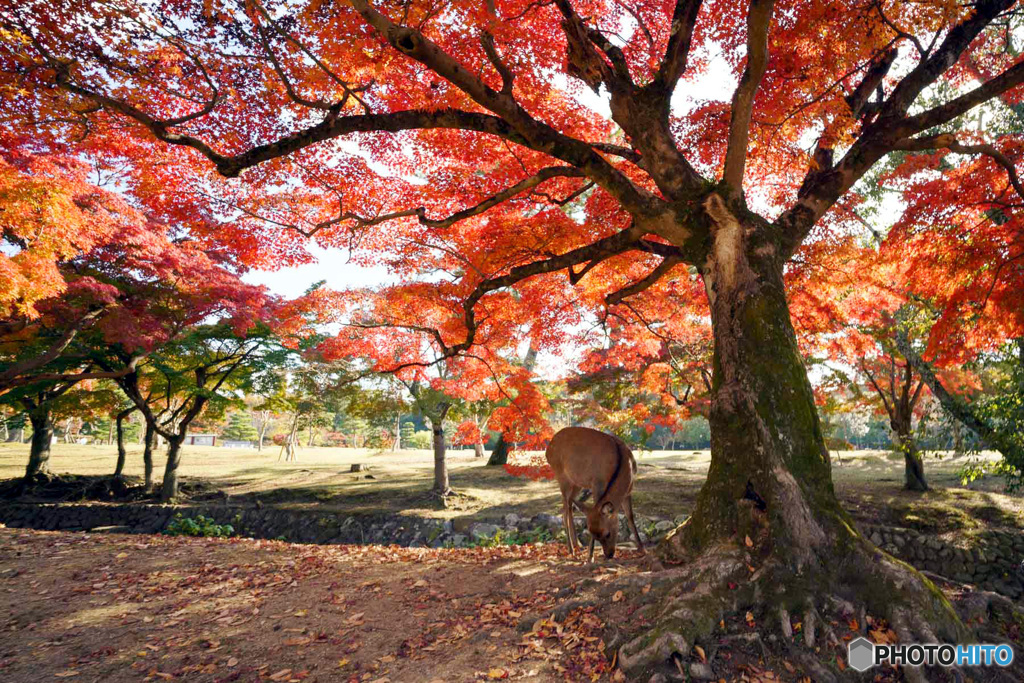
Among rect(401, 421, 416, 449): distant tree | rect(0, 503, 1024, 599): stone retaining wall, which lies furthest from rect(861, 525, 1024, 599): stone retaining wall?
rect(401, 421, 416, 449): distant tree

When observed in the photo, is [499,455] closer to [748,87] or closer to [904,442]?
[904,442]

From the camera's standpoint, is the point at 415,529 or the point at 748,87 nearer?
the point at 748,87

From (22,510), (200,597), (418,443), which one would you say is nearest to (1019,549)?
(200,597)

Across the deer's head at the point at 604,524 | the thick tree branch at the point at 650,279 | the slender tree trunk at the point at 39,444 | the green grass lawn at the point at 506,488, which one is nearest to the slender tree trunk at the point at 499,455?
the green grass lawn at the point at 506,488

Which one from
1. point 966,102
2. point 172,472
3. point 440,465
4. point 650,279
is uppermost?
point 966,102

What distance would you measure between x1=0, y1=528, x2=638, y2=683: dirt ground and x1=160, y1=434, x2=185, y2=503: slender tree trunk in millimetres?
9673

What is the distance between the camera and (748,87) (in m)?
5.10

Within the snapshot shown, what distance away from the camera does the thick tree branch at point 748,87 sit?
4750 mm

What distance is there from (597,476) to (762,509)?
2053mm

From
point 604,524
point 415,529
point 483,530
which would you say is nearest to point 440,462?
point 415,529

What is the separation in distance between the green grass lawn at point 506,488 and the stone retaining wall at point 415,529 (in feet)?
1.74

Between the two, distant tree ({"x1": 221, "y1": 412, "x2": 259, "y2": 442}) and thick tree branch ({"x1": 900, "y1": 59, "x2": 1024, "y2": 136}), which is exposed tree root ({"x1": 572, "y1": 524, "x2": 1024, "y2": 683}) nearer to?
thick tree branch ({"x1": 900, "y1": 59, "x2": 1024, "y2": 136})

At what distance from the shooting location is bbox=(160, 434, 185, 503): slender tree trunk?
15555mm

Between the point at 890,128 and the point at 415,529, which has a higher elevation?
the point at 890,128
